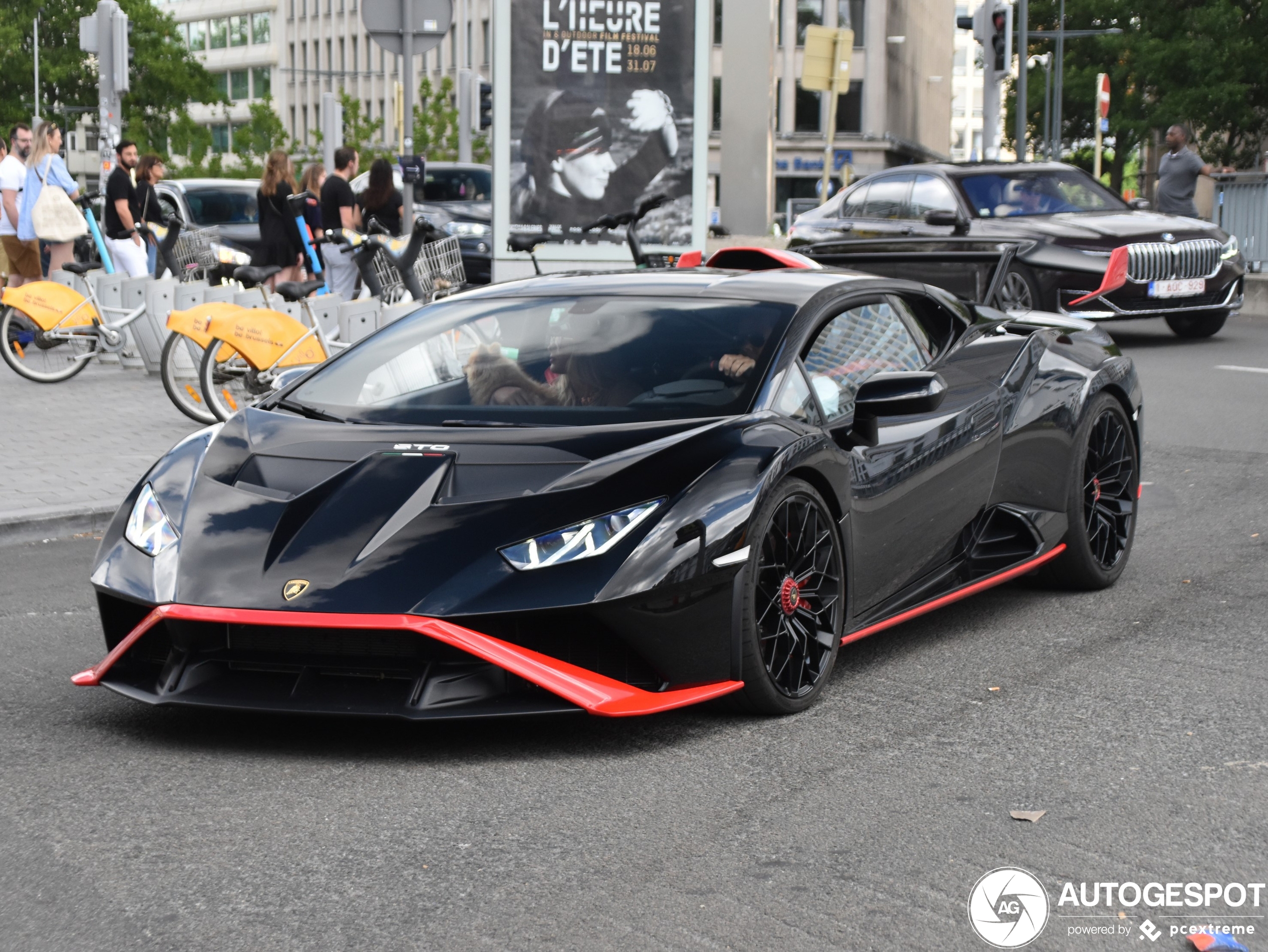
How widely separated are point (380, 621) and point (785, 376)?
1.50m

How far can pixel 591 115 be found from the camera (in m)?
17.0

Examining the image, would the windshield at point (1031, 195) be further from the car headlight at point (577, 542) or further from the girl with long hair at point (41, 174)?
→ the car headlight at point (577, 542)

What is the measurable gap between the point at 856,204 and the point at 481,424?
40.8 feet

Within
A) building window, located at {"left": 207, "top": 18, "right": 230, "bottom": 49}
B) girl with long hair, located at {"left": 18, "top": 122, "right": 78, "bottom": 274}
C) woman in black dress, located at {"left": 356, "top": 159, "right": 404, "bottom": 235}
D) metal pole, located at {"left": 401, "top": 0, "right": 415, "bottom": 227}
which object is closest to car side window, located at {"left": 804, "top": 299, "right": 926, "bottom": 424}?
metal pole, located at {"left": 401, "top": 0, "right": 415, "bottom": 227}

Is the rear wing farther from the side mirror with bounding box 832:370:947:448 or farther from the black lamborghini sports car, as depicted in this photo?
the side mirror with bounding box 832:370:947:448

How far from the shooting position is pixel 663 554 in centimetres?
434

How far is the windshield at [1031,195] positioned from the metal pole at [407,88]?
4.83 metres

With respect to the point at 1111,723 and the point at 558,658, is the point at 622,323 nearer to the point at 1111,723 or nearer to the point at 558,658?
the point at 558,658

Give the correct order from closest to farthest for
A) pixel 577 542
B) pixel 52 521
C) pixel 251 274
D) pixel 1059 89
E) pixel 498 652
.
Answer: pixel 498 652, pixel 577 542, pixel 52 521, pixel 251 274, pixel 1059 89

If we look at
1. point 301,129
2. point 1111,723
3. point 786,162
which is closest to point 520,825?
point 1111,723

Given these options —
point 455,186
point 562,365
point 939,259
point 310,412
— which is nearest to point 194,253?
point 455,186

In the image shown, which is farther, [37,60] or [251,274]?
[37,60]

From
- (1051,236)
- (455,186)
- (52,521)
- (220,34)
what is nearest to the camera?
(52,521)

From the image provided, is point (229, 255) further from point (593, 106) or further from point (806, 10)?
point (806, 10)
